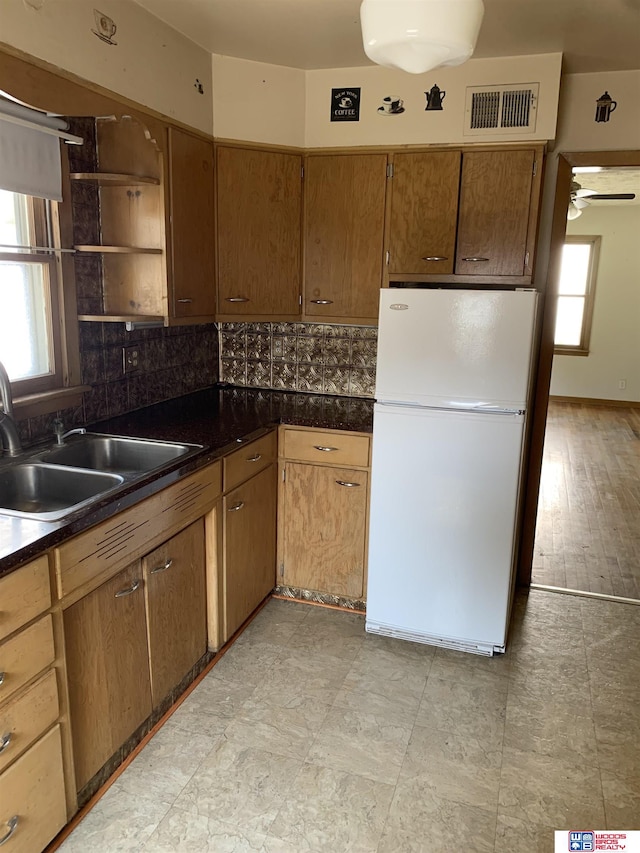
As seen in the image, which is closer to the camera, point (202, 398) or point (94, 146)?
point (94, 146)

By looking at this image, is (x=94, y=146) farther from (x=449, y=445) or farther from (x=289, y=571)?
(x=289, y=571)

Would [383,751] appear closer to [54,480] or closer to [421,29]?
[54,480]

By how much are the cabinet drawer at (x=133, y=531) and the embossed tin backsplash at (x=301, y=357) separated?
3.86 feet

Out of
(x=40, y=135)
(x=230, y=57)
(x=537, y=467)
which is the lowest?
(x=537, y=467)

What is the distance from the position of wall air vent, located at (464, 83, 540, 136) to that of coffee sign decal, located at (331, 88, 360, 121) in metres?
0.50

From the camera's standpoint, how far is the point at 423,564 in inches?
105

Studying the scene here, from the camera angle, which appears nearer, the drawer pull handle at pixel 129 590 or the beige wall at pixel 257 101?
the drawer pull handle at pixel 129 590

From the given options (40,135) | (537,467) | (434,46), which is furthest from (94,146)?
(537,467)

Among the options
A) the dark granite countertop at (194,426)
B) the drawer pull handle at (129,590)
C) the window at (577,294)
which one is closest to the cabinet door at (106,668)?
the drawer pull handle at (129,590)

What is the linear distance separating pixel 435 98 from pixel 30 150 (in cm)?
171

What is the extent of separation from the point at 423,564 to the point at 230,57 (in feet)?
7.85

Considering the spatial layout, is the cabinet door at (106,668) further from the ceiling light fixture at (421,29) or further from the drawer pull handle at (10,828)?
the ceiling light fixture at (421,29)

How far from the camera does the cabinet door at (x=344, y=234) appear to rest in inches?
114

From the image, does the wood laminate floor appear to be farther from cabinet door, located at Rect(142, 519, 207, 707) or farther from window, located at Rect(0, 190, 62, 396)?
window, located at Rect(0, 190, 62, 396)
